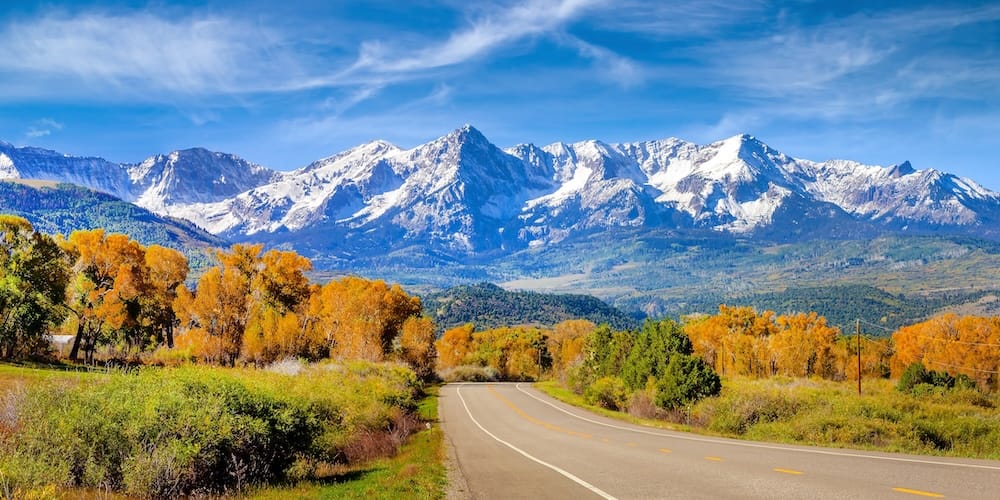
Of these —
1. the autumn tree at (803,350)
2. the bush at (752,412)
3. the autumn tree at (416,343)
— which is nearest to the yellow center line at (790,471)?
the bush at (752,412)

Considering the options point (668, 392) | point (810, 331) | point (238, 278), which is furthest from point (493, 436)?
point (810, 331)

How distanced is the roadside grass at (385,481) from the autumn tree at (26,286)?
92.5 feet

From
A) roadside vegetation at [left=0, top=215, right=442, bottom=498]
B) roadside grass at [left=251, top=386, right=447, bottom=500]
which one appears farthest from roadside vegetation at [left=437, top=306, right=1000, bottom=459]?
roadside grass at [left=251, top=386, right=447, bottom=500]

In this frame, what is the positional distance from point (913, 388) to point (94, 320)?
65.2m

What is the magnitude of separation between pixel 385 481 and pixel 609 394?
120ft

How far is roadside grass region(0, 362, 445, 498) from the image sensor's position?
41.6ft

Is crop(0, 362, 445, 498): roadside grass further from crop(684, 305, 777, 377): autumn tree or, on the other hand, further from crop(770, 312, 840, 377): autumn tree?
crop(770, 312, 840, 377): autumn tree

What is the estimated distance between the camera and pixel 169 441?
13.7 m

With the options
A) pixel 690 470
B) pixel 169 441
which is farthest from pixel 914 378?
pixel 169 441

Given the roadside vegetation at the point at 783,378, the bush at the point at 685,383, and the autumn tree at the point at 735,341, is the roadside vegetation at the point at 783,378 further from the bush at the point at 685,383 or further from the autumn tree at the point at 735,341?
the autumn tree at the point at 735,341

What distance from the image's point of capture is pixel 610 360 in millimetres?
58594

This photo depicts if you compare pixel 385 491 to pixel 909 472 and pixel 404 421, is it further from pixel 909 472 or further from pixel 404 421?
pixel 404 421

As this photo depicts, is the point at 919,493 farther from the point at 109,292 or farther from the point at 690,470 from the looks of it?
the point at 109,292

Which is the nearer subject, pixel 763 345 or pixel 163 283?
pixel 163 283
